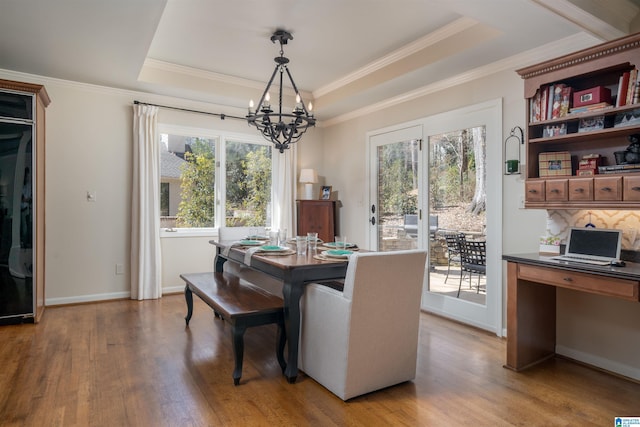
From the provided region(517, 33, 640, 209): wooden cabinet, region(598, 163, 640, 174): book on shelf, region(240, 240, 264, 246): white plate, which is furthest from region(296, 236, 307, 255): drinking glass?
region(598, 163, 640, 174): book on shelf

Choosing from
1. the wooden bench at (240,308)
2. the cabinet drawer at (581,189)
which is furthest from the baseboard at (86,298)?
the cabinet drawer at (581,189)

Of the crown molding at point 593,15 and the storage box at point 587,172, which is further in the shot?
the storage box at point 587,172

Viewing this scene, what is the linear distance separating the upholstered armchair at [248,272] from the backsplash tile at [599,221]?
2282 mm

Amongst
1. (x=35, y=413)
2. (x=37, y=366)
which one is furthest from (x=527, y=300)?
(x=37, y=366)

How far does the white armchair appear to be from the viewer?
2.13 m

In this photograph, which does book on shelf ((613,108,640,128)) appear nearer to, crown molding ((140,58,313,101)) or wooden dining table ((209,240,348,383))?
wooden dining table ((209,240,348,383))

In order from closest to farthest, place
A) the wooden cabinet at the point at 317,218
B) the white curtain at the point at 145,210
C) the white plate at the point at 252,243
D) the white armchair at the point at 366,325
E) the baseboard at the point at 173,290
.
→ 1. the white armchair at the point at 366,325
2. the white plate at the point at 252,243
3. the white curtain at the point at 145,210
4. the baseboard at the point at 173,290
5. the wooden cabinet at the point at 317,218

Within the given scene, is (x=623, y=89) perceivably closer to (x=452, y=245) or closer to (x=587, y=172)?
(x=587, y=172)

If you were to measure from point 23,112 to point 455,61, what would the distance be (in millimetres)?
3987

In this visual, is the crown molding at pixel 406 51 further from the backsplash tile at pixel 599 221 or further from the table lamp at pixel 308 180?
the backsplash tile at pixel 599 221

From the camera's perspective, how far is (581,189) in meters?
2.56

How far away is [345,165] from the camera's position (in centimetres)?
548

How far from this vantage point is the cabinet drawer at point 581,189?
99.0 inches

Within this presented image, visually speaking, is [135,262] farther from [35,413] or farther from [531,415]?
[531,415]
